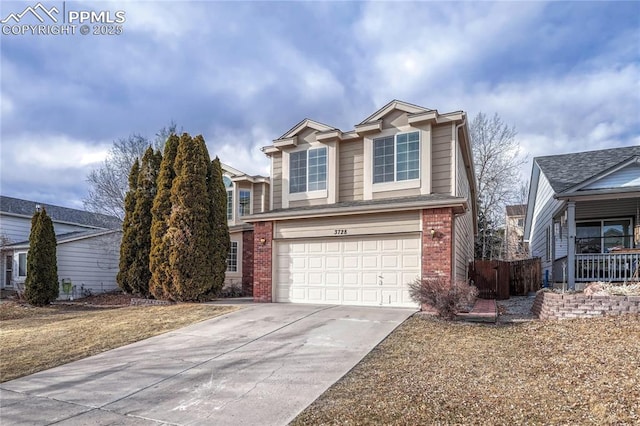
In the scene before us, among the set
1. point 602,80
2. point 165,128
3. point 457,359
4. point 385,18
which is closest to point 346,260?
point 457,359

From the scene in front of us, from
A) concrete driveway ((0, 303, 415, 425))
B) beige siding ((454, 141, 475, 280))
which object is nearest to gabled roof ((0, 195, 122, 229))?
concrete driveway ((0, 303, 415, 425))

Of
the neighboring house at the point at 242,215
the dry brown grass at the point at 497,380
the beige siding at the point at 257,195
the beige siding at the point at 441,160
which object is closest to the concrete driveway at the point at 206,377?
the dry brown grass at the point at 497,380

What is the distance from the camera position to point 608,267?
11391 millimetres

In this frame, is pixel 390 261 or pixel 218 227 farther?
pixel 218 227

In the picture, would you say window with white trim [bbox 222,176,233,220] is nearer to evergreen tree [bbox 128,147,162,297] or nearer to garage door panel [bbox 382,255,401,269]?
evergreen tree [bbox 128,147,162,297]

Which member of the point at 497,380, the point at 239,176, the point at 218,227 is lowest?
the point at 497,380

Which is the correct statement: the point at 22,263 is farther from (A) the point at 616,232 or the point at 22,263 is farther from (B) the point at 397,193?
(A) the point at 616,232

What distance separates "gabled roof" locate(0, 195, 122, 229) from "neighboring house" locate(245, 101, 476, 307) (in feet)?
42.1

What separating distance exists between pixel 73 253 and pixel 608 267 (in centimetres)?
2184

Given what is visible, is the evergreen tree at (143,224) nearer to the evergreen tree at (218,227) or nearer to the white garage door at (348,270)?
the evergreen tree at (218,227)

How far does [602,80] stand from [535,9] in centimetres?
613

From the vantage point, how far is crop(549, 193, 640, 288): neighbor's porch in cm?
1128

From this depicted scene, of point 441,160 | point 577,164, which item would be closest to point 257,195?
point 441,160

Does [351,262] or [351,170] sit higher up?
[351,170]
